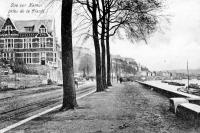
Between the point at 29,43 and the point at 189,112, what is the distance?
56217 mm

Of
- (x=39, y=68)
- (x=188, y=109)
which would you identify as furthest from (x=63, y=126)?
(x=39, y=68)

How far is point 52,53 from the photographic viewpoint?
201ft

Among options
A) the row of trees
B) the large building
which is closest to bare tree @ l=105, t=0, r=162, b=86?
the row of trees

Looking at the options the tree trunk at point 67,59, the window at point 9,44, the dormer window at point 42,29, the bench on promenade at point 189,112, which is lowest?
the bench on promenade at point 189,112

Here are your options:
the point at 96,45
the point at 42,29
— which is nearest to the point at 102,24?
the point at 96,45

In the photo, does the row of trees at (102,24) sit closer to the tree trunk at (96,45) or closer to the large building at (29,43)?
the tree trunk at (96,45)

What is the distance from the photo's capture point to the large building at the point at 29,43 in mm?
60719

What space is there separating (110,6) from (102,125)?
21.9m

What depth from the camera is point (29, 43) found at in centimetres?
6156

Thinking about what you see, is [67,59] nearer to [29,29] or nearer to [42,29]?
[42,29]

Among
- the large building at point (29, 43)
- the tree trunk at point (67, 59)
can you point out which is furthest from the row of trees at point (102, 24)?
the large building at point (29, 43)

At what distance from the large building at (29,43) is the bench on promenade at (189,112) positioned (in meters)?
51.6

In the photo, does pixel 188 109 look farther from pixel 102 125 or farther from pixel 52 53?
pixel 52 53

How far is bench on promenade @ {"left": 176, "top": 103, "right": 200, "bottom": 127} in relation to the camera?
24.8 feet
